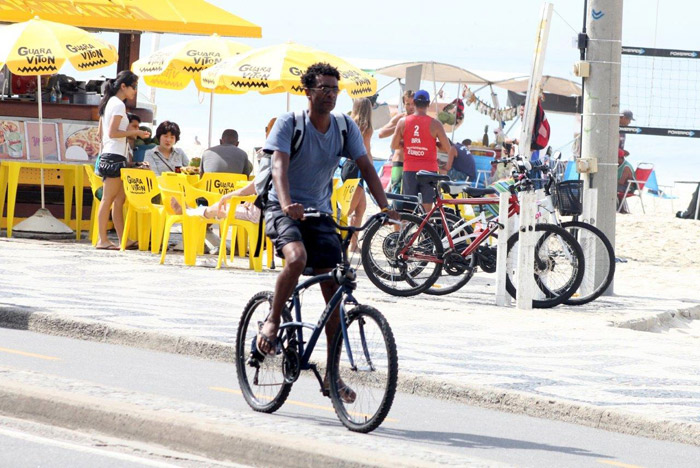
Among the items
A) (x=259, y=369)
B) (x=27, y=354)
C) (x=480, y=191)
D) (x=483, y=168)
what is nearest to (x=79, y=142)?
(x=480, y=191)

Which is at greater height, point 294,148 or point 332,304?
point 294,148

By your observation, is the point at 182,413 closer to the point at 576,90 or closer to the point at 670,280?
the point at 670,280

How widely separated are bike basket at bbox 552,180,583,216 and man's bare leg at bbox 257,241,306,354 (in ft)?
20.5

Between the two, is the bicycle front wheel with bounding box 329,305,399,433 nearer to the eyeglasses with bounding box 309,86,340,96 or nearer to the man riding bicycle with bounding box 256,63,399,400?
the man riding bicycle with bounding box 256,63,399,400

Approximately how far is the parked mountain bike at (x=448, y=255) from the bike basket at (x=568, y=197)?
0.45 meters

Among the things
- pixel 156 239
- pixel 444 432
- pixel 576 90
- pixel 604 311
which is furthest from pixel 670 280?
pixel 576 90

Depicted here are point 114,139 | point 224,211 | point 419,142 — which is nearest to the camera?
point 224,211

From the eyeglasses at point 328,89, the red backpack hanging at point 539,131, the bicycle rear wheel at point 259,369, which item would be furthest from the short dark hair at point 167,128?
the eyeglasses at point 328,89

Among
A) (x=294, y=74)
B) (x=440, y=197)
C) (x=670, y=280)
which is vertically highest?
(x=294, y=74)

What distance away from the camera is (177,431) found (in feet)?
21.9

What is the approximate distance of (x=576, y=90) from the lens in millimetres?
35719

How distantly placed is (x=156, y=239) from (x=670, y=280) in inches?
236

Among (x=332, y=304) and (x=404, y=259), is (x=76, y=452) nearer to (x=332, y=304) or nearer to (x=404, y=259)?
(x=332, y=304)

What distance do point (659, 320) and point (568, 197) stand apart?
4.57ft
